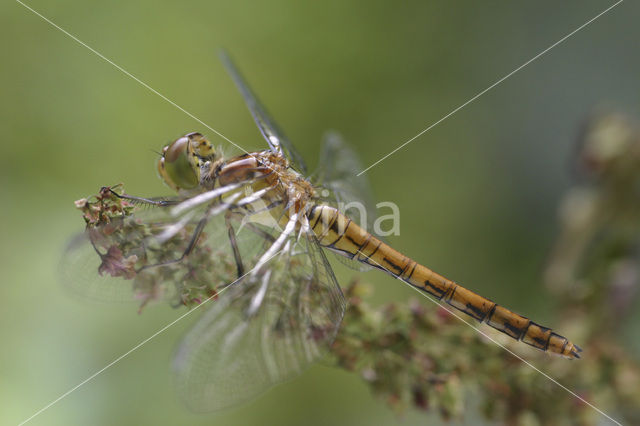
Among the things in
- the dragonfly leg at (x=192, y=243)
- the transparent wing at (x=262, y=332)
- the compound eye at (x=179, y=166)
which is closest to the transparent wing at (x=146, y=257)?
the dragonfly leg at (x=192, y=243)

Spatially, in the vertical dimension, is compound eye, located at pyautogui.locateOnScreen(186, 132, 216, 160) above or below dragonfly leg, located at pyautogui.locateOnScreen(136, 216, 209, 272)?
above

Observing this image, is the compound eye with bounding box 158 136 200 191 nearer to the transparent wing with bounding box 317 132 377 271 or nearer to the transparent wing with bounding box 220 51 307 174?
the transparent wing with bounding box 220 51 307 174

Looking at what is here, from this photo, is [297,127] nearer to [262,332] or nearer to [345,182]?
[345,182]

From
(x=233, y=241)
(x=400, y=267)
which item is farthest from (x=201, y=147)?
(x=400, y=267)

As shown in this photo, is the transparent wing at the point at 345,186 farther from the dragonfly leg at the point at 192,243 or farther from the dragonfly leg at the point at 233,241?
the dragonfly leg at the point at 192,243

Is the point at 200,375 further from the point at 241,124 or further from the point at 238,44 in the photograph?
the point at 238,44

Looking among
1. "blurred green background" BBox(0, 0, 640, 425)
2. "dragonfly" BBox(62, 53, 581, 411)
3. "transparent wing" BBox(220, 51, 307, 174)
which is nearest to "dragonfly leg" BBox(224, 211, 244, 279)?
"dragonfly" BBox(62, 53, 581, 411)

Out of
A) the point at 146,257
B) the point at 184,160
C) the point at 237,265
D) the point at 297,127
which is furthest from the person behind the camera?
the point at 297,127
